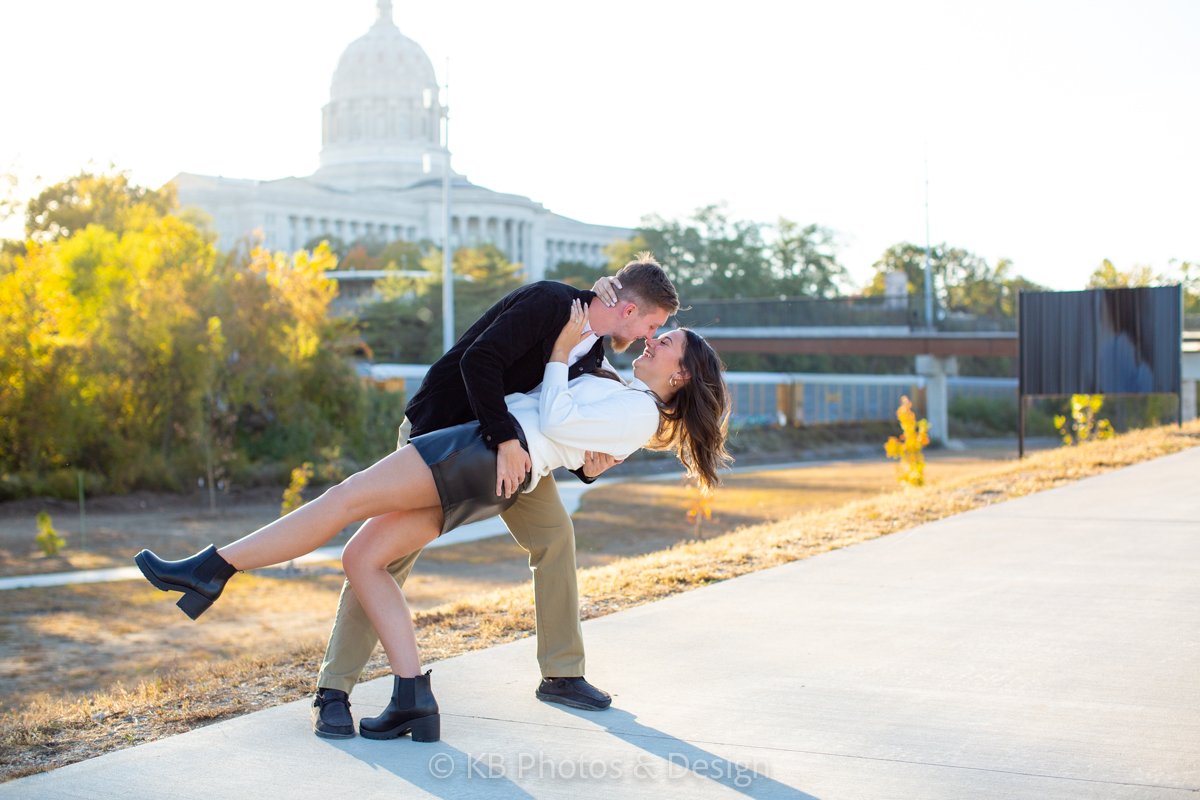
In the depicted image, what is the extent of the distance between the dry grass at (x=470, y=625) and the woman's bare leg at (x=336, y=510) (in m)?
0.82

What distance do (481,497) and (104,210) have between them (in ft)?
186

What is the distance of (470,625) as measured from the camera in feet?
22.2

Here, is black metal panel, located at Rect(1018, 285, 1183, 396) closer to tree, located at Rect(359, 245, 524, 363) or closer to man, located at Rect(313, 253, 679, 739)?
man, located at Rect(313, 253, 679, 739)

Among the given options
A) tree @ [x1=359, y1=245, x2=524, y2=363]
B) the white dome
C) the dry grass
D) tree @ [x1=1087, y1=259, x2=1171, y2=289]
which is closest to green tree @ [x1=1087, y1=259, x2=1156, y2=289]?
tree @ [x1=1087, y1=259, x2=1171, y2=289]

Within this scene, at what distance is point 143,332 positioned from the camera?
2748 cm

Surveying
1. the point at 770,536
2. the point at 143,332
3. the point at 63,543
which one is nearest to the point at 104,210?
the point at 143,332

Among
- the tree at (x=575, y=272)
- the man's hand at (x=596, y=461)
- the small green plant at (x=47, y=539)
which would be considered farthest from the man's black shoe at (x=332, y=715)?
the tree at (x=575, y=272)

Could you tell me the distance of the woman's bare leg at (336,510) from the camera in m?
4.37

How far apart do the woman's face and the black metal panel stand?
659 inches

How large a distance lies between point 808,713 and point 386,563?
155cm

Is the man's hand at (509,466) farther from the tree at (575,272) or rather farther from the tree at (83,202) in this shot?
the tree at (575,272)

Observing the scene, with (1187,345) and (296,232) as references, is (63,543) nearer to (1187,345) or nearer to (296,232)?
(1187,345)

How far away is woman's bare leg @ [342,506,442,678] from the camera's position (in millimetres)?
4527

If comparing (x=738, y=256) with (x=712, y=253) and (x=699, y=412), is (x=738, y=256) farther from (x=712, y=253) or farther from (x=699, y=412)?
(x=699, y=412)
